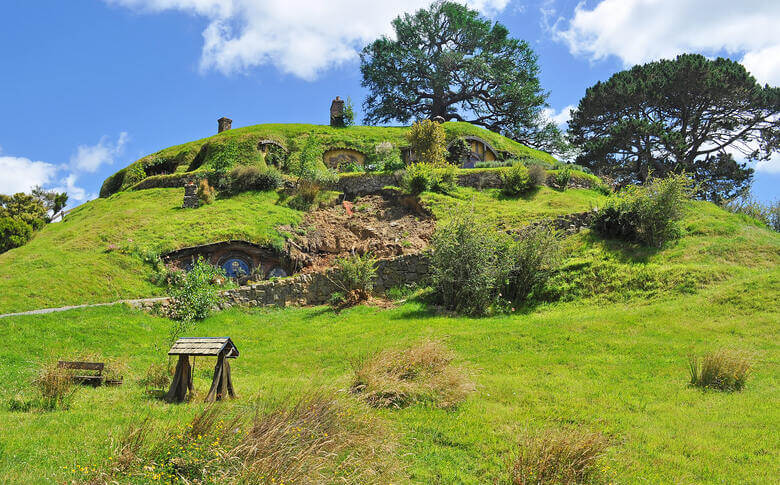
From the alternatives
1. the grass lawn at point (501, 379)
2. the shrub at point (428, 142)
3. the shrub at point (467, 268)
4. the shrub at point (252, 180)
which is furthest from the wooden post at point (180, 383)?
the shrub at point (428, 142)

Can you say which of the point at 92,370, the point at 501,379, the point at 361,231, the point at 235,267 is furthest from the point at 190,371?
the point at 361,231

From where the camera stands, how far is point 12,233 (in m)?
34.1

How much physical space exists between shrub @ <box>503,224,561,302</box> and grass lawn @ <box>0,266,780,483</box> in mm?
1154

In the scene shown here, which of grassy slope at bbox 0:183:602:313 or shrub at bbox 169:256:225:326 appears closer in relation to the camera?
shrub at bbox 169:256:225:326

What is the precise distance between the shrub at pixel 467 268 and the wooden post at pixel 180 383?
868cm

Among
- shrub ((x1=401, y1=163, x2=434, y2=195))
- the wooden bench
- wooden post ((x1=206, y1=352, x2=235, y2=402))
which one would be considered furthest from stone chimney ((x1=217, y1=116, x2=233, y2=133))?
wooden post ((x1=206, y1=352, x2=235, y2=402))

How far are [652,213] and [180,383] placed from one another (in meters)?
15.9

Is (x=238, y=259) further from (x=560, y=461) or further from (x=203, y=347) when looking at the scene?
(x=560, y=461)

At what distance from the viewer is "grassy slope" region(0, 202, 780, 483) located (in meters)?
5.66

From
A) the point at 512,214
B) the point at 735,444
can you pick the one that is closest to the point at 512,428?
the point at 735,444

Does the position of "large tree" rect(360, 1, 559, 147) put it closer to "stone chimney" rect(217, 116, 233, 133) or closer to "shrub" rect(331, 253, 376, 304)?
"stone chimney" rect(217, 116, 233, 133)

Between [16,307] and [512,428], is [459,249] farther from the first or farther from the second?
[16,307]

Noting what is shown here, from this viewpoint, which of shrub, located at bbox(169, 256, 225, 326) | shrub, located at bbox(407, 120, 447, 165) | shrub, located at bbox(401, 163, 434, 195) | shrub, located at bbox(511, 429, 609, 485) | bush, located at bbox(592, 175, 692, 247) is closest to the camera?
shrub, located at bbox(511, 429, 609, 485)

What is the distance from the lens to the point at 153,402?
7.57 meters
